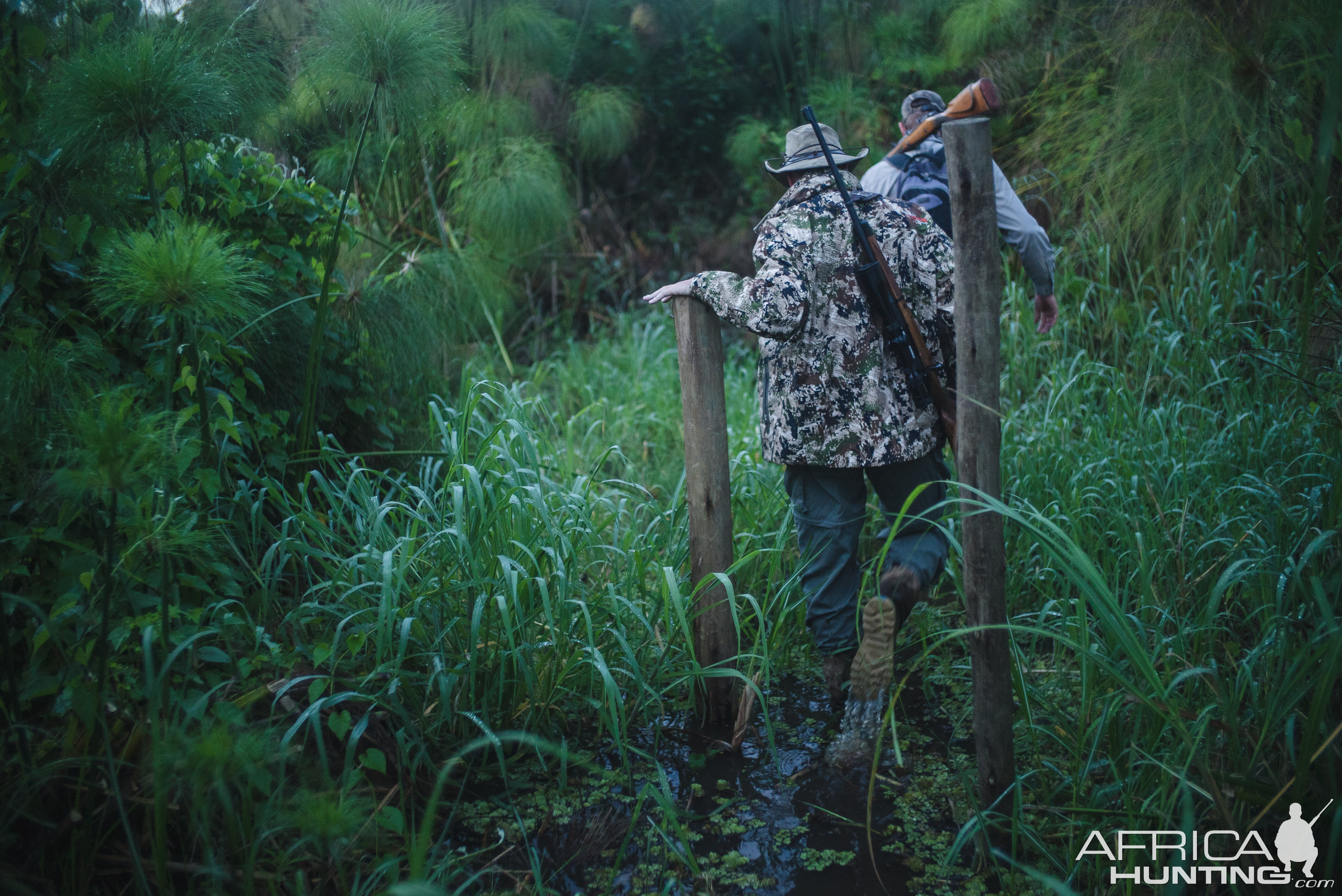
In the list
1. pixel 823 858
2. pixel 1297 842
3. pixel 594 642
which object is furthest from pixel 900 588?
pixel 1297 842

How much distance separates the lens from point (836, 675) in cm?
251

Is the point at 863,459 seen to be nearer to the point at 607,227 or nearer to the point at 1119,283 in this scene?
the point at 1119,283

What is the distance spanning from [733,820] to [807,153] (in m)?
1.73

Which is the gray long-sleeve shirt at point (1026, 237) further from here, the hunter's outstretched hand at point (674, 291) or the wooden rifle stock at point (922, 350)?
the hunter's outstretched hand at point (674, 291)

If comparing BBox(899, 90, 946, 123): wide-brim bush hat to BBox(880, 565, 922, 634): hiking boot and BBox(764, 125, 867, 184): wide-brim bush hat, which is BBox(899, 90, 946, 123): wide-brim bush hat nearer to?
BBox(764, 125, 867, 184): wide-brim bush hat

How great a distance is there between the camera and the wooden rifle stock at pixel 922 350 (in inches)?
91.4

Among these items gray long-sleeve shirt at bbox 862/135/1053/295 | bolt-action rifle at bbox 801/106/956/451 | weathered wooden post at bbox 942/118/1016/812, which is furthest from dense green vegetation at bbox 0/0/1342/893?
Result: gray long-sleeve shirt at bbox 862/135/1053/295

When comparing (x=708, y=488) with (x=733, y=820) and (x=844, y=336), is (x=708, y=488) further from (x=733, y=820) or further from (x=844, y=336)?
(x=733, y=820)

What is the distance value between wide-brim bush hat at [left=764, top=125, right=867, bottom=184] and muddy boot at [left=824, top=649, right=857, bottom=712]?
1.37 m

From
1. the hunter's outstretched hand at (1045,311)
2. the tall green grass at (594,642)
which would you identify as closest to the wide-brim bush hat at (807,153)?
the tall green grass at (594,642)

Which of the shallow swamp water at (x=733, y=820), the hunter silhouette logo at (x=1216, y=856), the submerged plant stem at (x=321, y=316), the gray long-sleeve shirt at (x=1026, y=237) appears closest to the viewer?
the hunter silhouette logo at (x=1216, y=856)

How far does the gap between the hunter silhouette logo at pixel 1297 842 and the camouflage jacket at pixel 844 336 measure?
115cm

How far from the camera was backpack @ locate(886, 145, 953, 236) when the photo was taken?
10.2 ft

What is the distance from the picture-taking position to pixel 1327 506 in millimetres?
1949
